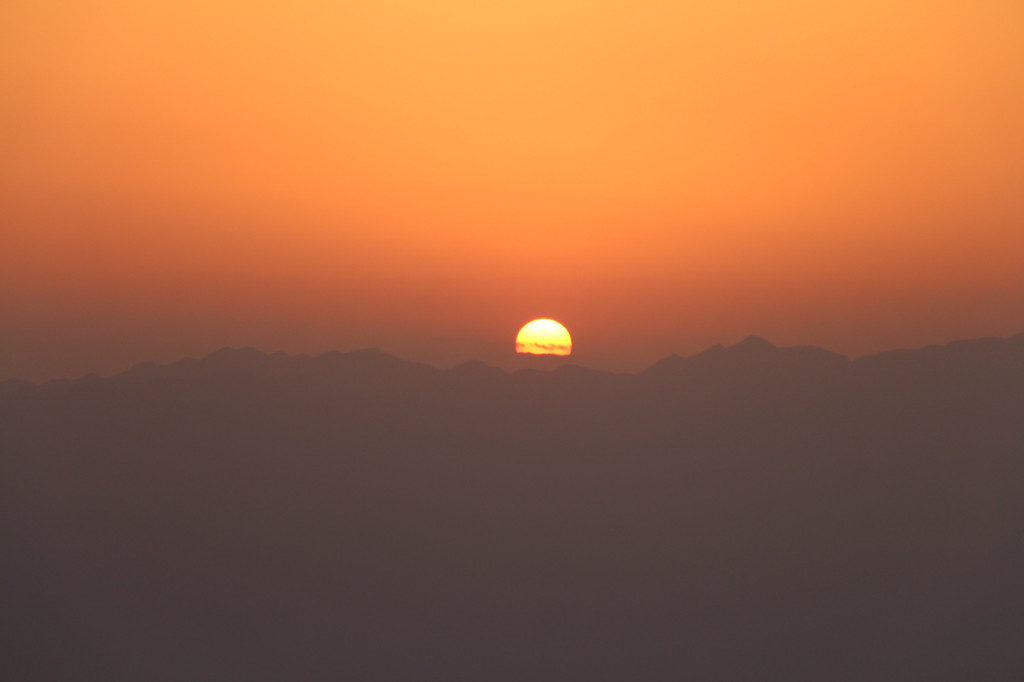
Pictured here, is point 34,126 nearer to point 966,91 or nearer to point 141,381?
point 141,381

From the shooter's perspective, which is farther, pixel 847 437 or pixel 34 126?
pixel 34 126

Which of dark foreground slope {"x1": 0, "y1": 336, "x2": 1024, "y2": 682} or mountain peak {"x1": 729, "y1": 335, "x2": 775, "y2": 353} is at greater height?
mountain peak {"x1": 729, "y1": 335, "x2": 775, "y2": 353}

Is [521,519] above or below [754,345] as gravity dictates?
below

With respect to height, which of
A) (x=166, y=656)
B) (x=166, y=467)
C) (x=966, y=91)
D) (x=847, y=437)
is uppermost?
(x=966, y=91)

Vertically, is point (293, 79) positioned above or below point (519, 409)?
above

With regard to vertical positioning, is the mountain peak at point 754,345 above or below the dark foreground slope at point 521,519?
above

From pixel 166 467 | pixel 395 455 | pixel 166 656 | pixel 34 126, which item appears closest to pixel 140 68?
pixel 34 126

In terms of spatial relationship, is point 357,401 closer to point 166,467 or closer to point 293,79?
point 166,467
